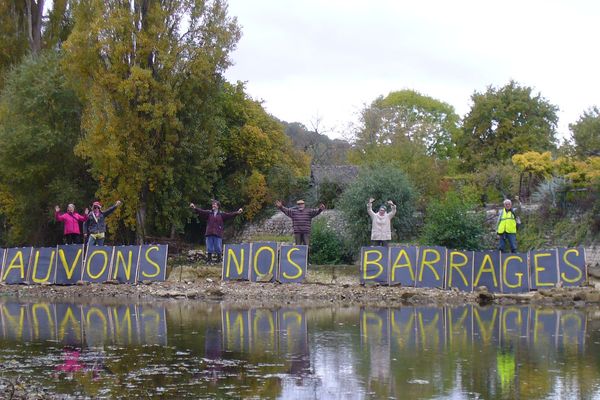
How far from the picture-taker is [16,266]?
2697 centimetres

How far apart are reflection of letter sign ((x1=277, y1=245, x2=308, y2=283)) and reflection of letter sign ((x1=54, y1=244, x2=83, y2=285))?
616 centimetres

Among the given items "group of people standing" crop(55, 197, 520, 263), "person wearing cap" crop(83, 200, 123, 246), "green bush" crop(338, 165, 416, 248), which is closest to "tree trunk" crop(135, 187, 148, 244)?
"group of people standing" crop(55, 197, 520, 263)

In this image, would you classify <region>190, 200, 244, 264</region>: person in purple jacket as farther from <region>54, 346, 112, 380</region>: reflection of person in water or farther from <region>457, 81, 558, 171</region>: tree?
<region>457, 81, 558, 171</region>: tree

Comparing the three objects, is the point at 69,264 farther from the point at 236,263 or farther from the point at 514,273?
the point at 514,273

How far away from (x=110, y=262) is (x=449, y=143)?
2209 inches

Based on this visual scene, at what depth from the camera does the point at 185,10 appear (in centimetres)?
3139

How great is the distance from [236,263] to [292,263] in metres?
1.69

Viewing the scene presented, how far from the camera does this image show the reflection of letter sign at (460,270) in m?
23.9

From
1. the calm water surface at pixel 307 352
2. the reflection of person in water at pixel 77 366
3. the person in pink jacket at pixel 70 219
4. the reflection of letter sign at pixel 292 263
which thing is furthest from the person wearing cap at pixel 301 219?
the reflection of person in water at pixel 77 366

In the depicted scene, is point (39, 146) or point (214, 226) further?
point (39, 146)

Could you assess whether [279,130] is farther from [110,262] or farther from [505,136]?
[505,136]

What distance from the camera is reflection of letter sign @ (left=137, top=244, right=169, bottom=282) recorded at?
25.7 metres

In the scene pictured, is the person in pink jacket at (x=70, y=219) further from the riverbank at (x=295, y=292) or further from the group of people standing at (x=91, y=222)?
the riverbank at (x=295, y=292)

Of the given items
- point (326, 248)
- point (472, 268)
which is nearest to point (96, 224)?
point (326, 248)
